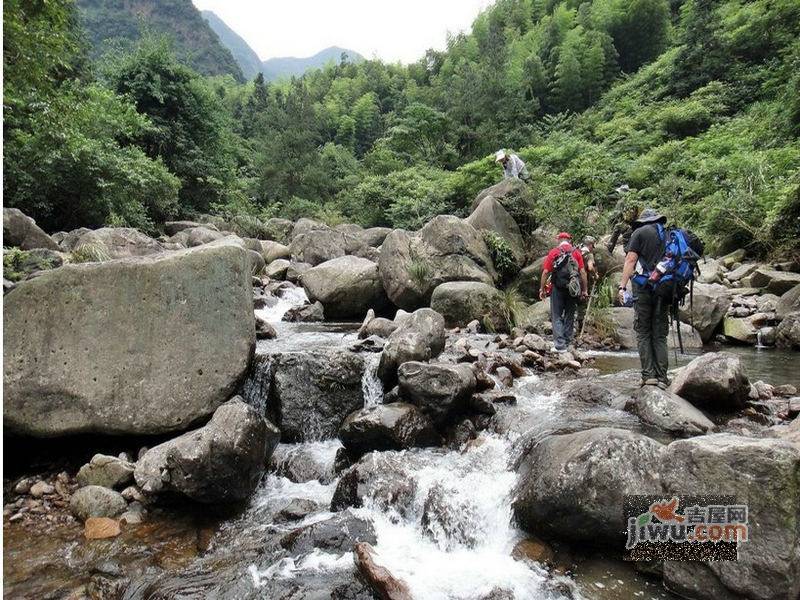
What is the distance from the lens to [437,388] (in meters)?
5.89

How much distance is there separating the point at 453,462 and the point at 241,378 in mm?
3002

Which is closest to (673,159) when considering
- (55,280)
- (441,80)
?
(55,280)

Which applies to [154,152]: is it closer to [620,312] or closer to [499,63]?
[620,312]

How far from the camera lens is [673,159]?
20375 mm

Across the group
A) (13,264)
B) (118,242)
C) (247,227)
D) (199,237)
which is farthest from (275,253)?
(13,264)

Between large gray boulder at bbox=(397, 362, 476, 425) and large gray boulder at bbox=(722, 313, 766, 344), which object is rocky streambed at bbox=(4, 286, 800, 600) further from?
large gray boulder at bbox=(722, 313, 766, 344)

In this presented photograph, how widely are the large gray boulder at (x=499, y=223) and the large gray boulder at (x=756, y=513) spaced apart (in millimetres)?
10407

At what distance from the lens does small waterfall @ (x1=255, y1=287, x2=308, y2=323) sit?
1277 centimetres

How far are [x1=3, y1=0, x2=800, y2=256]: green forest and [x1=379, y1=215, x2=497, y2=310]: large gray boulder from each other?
8.43 ft

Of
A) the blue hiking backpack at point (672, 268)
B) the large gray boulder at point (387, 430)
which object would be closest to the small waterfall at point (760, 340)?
the blue hiking backpack at point (672, 268)

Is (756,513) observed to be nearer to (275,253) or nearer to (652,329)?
(652,329)

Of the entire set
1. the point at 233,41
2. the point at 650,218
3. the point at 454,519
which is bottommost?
the point at 454,519

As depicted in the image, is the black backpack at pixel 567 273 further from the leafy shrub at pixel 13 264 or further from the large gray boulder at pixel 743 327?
the leafy shrub at pixel 13 264

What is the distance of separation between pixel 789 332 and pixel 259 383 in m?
9.70
